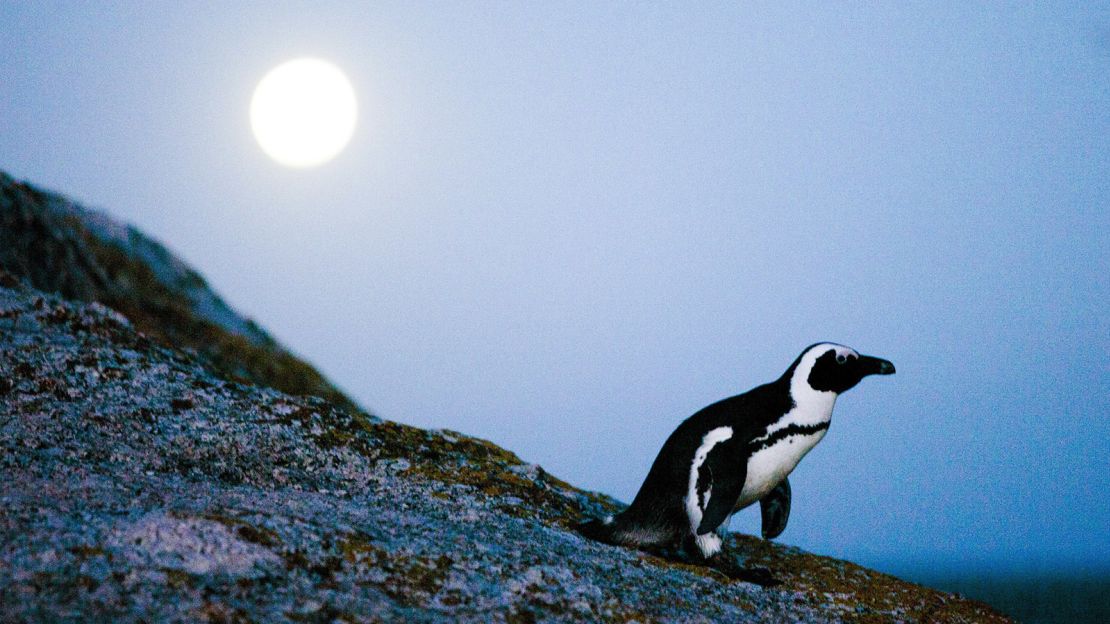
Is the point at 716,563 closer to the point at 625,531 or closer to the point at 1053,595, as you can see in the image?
the point at 625,531

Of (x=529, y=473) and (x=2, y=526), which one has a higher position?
(x=529, y=473)

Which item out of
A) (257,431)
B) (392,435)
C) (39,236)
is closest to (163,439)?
(257,431)

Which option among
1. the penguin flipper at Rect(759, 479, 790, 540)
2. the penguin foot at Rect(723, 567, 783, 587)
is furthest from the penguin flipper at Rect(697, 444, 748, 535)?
the penguin flipper at Rect(759, 479, 790, 540)

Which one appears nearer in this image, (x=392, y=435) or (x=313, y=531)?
(x=313, y=531)

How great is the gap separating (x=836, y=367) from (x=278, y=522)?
528 centimetres

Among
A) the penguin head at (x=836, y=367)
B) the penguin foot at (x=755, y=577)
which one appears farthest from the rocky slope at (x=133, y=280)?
the penguin foot at (x=755, y=577)

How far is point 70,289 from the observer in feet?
55.8

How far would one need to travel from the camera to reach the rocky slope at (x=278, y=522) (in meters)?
4.65

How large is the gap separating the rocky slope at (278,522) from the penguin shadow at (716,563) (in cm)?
11

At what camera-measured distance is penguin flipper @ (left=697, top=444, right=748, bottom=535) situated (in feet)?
25.1

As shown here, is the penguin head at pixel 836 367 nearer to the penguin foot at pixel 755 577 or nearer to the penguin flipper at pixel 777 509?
the penguin flipper at pixel 777 509

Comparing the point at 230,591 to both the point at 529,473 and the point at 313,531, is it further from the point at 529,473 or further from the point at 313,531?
the point at 529,473

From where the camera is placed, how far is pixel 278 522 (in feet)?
18.1

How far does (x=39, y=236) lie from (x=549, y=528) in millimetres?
13410
